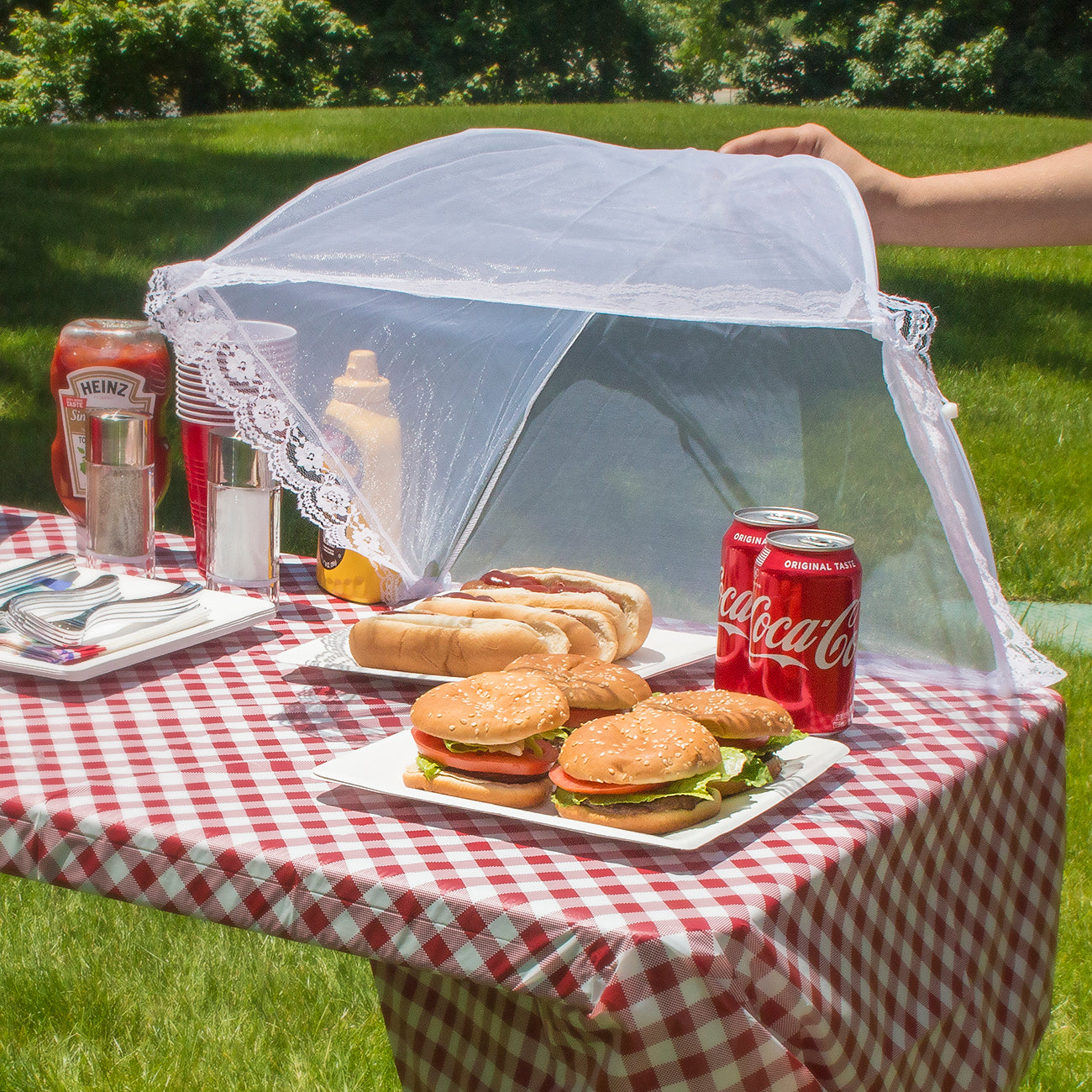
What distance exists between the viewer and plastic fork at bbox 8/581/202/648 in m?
1.51

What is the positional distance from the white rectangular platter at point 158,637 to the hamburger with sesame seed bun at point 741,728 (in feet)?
Result: 2.04

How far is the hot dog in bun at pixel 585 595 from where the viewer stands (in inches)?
63.9

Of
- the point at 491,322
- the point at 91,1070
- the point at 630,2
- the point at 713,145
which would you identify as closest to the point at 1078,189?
the point at 491,322

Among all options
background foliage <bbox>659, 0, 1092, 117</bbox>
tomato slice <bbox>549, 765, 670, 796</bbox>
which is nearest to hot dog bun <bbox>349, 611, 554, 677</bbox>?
tomato slice <bbox>549, 765, 670, 796</bbox>

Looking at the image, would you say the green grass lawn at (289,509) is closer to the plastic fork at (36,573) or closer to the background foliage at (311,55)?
the plastic fork at (36,573)

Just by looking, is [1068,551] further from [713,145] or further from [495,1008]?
[713,145]

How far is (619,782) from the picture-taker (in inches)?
43.7

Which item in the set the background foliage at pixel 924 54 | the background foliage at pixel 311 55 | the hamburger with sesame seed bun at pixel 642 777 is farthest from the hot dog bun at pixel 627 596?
the background foliage at pixel 924 54

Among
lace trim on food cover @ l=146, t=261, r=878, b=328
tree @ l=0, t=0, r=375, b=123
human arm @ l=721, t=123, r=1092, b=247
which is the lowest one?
lace trim on food cover @ l=146, t=261, r=878, b=328

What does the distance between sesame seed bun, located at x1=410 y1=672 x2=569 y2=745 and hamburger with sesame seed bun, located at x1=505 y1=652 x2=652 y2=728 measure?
0.05 metres

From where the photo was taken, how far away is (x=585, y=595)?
164 cm

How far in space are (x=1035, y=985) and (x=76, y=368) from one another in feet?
5.05

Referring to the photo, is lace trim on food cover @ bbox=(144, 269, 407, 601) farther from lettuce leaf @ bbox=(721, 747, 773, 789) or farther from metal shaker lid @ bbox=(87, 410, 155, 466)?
lettuce leaf @ bbox=(721, 747, 773, 789)

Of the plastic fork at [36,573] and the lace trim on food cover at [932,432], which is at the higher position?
the lace trim on food cover at [932,432]
